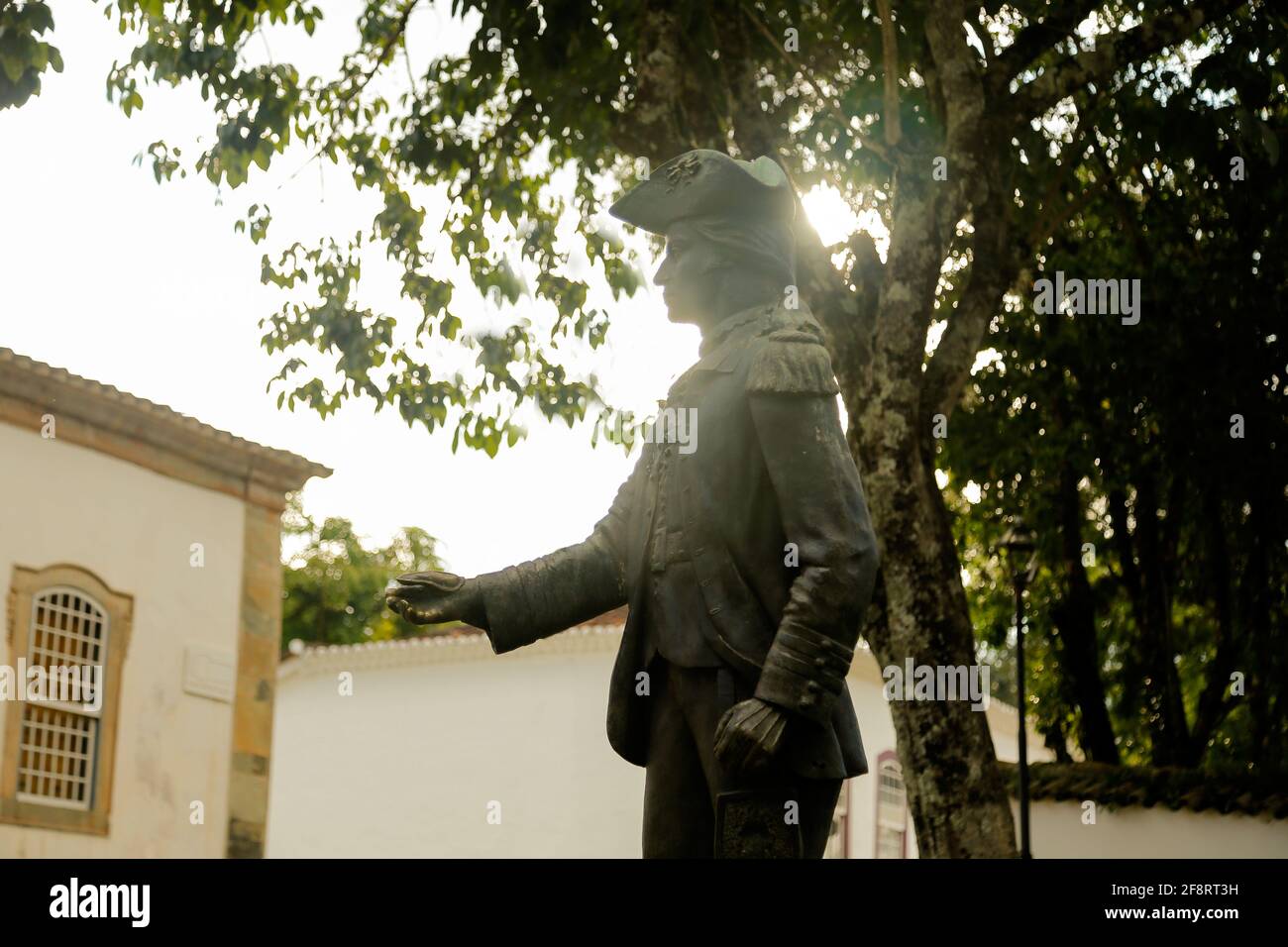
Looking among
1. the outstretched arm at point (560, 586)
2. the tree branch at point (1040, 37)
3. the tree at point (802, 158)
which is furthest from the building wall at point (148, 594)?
the outstretched arm at point (560, 586)

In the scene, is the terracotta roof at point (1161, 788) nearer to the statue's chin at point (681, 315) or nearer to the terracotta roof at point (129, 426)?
the terracotta roof at point (129, 426)

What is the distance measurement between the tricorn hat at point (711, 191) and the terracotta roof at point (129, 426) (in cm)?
1278

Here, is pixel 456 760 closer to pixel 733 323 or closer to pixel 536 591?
pixel 536 591

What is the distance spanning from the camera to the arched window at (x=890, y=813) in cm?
2747

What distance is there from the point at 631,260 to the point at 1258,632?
7.09 metres

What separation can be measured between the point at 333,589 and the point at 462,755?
15636 millimetres

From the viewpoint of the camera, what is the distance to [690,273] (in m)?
4.41

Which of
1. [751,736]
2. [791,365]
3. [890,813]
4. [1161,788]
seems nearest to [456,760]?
[890,813]

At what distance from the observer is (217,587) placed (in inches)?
739

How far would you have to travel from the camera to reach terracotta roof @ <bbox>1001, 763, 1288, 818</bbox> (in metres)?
14.4

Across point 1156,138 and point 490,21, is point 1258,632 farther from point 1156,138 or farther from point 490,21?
point 490,21

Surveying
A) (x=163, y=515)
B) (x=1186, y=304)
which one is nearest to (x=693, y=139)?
(x=1186, y=304)

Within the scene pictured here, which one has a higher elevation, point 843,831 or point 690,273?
point 690,273
